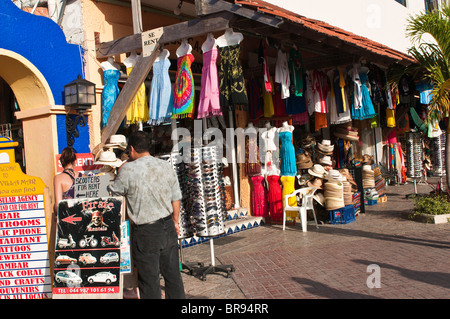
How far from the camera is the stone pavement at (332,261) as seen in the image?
17.4 feet

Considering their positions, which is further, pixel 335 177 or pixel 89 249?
pixel 335 177

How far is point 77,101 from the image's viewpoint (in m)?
6.90

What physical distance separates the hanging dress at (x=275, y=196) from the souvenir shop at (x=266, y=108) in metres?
0.02

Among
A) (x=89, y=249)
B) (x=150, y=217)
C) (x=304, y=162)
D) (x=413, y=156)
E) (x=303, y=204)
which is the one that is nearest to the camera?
(x=150, y=217)

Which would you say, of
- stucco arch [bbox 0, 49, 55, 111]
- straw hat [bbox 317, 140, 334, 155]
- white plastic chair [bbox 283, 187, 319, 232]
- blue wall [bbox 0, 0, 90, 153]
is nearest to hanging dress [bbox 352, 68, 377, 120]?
straw hat [bbox 317, 140, 334, 155]

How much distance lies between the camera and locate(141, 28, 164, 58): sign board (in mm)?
6992

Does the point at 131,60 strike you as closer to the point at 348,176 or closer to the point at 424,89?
the point at 348,176

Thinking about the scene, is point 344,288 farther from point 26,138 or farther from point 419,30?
point 419,30

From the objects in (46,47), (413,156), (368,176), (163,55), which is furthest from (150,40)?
(413,156)

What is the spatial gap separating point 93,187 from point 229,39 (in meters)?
3.13

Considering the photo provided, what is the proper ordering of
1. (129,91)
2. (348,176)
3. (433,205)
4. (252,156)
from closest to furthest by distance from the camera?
(129,91), (433,205), (252,156), (348,176)

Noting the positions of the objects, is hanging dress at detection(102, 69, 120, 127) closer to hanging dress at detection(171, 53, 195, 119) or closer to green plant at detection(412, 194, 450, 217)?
hanging dress at detection(171, 53, 195, 119)

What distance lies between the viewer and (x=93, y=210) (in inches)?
181

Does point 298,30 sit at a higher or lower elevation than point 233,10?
lower
